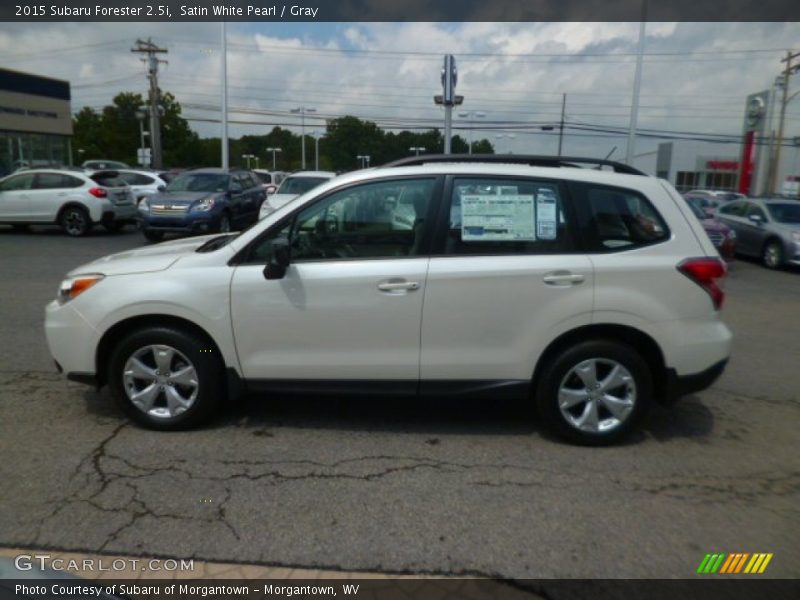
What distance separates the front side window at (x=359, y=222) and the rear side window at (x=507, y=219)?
23 centimetres

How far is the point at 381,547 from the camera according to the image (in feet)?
9.71

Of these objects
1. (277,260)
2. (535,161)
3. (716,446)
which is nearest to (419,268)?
(277,260)

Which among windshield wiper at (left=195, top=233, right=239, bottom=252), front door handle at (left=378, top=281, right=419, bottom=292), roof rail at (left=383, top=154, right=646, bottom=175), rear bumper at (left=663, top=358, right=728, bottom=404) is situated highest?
roof rail at (left=383, top=154, right=646, bottom=175)

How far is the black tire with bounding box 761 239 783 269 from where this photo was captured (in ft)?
43.7

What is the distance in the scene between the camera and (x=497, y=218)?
3984 millimetres

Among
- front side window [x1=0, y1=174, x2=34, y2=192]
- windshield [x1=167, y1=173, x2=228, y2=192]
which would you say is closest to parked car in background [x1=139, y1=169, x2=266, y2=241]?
windshield [x1=167, y1=173, x2=228, y2=192]

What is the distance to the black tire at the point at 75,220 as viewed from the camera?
1553 centimetres

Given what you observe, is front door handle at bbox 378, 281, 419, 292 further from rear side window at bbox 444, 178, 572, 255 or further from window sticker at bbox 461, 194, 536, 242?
window sticker at bbox 461, 194, 536, 242

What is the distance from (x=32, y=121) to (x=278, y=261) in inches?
1310

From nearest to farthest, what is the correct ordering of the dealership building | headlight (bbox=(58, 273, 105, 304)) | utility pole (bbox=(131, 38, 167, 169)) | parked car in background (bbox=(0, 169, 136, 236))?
headlight (bbox=(58, 273, 105, 304)) < parked car in background (bbox=(0, 169, 136, 236)) < the dealership building < utility pole (bbox=(131, 38, 167, 169))

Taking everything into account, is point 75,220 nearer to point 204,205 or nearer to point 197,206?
point 197,206

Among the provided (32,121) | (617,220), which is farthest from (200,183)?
(32,121)

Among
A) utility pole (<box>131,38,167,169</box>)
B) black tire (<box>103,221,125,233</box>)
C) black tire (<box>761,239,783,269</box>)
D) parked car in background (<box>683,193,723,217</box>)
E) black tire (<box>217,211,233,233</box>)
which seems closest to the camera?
black tire (<box>761,239,783,269</box>)

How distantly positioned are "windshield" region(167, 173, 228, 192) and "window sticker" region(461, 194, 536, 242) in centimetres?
1203
